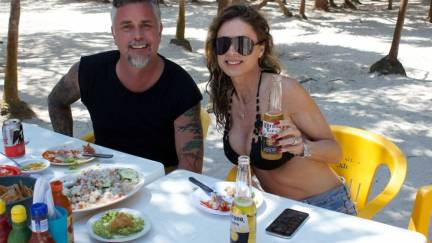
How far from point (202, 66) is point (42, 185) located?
8158mm

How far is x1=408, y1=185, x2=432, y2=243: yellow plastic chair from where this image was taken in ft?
7.45

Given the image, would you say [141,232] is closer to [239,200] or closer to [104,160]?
[239,200]

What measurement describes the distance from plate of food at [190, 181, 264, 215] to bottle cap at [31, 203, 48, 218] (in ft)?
2.51

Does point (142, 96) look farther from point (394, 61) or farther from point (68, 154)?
point (394, 61)

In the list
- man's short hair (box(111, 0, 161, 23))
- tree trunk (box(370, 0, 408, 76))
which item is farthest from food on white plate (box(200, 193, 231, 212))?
tree trunk (box(370, 0, 408, 76))

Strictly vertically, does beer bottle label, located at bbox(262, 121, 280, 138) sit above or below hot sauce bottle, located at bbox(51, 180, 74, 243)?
above

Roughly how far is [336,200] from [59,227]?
1.60 meters

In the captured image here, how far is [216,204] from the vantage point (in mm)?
2045

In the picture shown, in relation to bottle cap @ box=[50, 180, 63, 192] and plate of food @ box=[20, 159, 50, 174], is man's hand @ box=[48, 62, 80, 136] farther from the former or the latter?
bottle cap @ box=[50, 180, 63, 192]

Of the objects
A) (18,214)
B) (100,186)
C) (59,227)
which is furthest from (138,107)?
(18,214)

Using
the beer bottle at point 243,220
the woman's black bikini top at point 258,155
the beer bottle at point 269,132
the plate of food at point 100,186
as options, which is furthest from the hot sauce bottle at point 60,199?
the woman's black bikini top at point 258,155

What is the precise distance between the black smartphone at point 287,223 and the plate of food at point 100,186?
0.64 metres

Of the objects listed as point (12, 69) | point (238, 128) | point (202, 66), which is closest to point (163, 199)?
point (238, 128)

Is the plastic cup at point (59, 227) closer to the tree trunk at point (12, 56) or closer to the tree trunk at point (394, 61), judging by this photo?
the tree trunk at point (12, 56)
